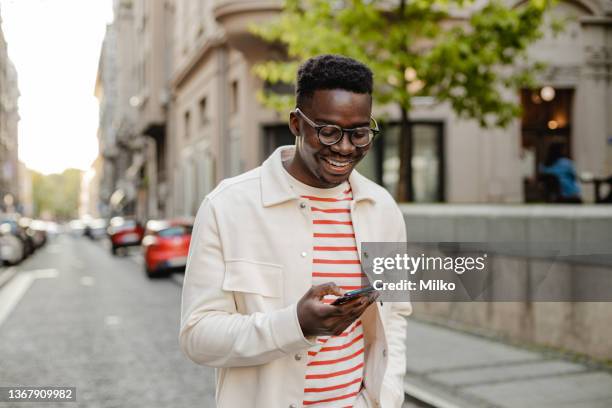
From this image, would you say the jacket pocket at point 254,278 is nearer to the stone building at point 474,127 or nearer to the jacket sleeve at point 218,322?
the jacket sleeve at point 218,322

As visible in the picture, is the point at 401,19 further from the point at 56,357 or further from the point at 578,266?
the point at 56,357

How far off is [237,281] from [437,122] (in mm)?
19988

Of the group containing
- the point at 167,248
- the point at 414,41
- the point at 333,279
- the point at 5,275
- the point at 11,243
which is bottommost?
the point at 5,275

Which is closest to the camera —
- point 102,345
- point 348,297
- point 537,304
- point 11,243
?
point 348,297

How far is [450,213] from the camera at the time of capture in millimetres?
10523

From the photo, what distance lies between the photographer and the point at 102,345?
868cm

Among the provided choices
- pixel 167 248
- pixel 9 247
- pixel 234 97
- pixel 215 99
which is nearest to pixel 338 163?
pixel 167 248

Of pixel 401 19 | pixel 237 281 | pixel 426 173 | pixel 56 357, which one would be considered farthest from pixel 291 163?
pixel 426 173

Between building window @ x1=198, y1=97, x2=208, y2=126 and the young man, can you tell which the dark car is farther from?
the young man

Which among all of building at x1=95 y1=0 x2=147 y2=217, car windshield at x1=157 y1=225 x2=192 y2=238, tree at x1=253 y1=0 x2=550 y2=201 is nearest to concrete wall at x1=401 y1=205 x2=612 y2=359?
tree at x1=253 y1=0 x2=550 y2=201

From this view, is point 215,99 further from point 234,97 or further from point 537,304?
point 537,304

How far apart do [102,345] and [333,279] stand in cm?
722

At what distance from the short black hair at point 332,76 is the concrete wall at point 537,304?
580 centimetres

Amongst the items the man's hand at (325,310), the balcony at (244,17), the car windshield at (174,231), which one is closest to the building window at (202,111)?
the balcony at (244,17)
